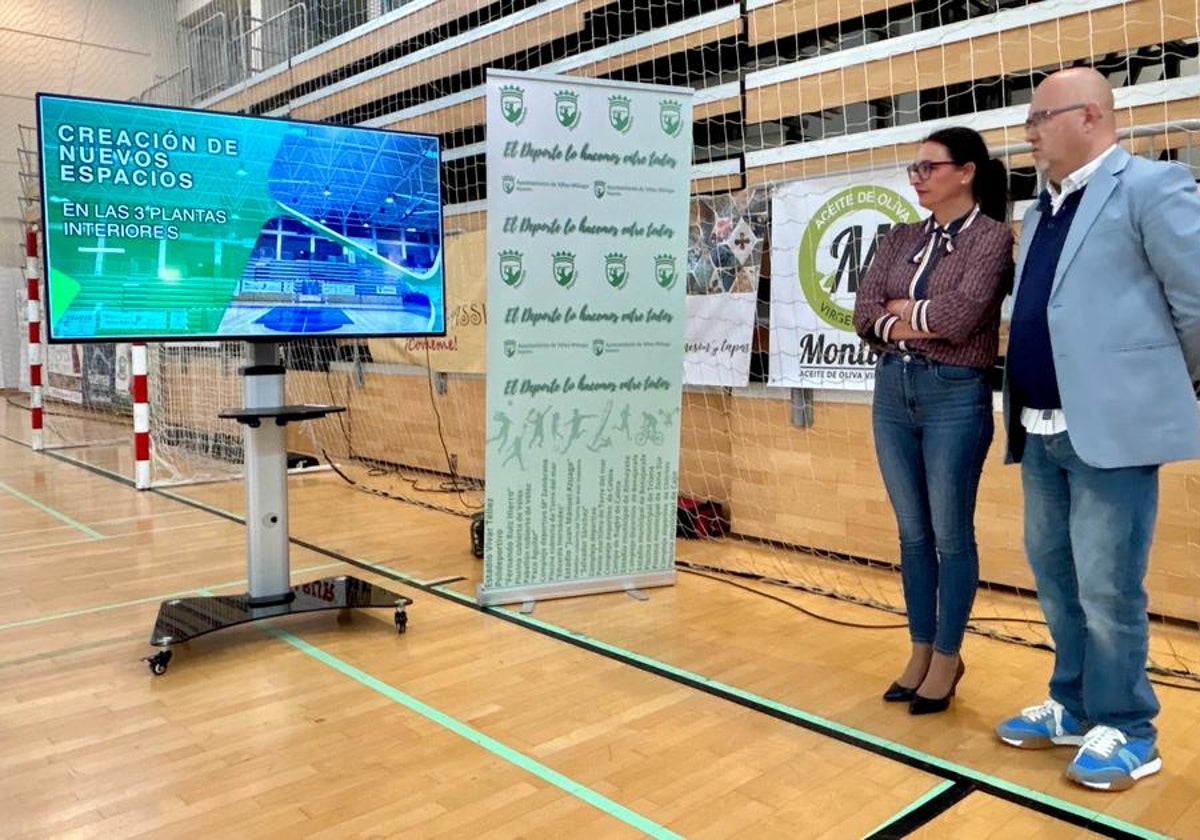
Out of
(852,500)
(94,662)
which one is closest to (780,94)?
(852,500)

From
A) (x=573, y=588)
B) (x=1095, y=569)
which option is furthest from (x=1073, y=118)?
(x=573, y=588)

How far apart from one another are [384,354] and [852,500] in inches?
151

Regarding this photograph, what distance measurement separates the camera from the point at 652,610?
11.5 ft

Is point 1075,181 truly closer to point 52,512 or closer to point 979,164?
point 979,164

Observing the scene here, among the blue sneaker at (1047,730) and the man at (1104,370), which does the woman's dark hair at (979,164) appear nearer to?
the man at (1104,370)

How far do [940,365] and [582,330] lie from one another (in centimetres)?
154

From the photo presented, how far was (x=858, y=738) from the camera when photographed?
7.80ft

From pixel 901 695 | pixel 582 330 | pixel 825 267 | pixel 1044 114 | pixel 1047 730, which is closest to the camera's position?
pixel 1044 114

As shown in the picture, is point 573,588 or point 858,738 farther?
point 573,588

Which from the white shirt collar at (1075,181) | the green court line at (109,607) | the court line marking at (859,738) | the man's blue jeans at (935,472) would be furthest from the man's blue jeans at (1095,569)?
the green court line at (109,607)

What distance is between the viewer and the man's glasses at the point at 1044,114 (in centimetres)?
202

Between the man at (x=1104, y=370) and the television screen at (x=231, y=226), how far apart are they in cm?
205

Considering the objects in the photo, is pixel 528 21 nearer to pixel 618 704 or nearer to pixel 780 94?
pixel 780 94

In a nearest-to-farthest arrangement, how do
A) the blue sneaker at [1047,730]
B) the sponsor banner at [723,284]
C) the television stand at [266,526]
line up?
the blue sneaker at [1047,730] < the television stand at [266,526] < the sponsor banner at [723,284]
